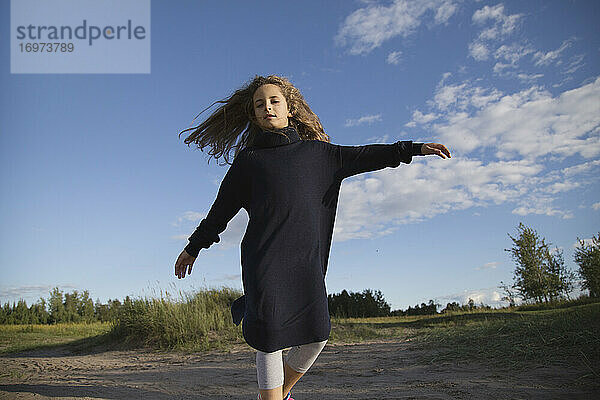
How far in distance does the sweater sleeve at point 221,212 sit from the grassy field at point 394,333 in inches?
120

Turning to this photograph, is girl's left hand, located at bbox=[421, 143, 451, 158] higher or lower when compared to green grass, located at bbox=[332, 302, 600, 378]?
higher

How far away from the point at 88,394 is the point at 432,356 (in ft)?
11.3

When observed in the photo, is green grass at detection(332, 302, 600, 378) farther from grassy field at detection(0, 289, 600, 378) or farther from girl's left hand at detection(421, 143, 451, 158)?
girl's left hand at detection(421, 143, 451, 158)

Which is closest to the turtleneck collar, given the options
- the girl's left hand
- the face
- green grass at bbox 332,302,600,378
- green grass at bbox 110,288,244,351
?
the face

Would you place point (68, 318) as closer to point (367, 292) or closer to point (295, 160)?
point (367, 292)

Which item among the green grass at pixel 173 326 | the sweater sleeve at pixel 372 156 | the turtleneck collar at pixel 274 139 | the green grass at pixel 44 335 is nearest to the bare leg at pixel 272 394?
the sweater sleeve at pixel 372 156

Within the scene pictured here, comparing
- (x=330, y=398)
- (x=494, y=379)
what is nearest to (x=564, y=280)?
(x=494, y=379)

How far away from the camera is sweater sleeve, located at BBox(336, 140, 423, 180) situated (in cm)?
257

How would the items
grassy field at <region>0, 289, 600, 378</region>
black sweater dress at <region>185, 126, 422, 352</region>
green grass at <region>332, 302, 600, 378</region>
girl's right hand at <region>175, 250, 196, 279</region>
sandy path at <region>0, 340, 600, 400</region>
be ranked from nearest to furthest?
1. black sweater dress at <region>185, 126, 422, 352</region>
2. girl's right hand at <region>175, 250, 196, 279</region>
3. sandy path at <region>0, 340, 600, 400</region>
4. green grass at <region>332, 302, 600, 378</region>
5. grassy field at <region>0, 289, 600, 378</region>

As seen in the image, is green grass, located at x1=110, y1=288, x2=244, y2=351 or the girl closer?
the girl

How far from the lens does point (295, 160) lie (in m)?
2.50

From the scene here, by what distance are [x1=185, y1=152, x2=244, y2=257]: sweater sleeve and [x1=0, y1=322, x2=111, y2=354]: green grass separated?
23.4 feet

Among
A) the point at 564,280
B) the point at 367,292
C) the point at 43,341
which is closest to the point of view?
the point at 43,341

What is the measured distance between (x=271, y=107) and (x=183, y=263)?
109 cm
